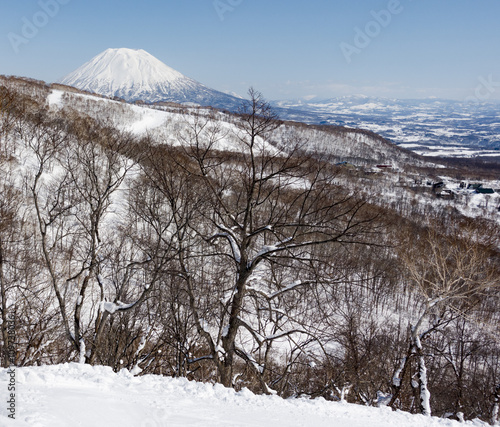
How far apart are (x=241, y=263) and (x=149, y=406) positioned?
2487 mm

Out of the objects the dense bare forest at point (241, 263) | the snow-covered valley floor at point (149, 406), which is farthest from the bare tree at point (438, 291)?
the snow-covered valley floor at point (149, 406)

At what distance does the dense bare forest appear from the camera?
18.3 feet

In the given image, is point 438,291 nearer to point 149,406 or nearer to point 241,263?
point 241,263

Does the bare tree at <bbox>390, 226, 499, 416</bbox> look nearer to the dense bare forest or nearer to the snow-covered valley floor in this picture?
the dense bare forest

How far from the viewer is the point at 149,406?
12.3ft

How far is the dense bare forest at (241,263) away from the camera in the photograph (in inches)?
219

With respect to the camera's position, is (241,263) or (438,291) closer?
(241,263)

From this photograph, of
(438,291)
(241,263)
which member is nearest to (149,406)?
(241,263)

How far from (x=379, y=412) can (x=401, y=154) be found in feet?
426


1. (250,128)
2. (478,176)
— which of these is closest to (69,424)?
(250,128)

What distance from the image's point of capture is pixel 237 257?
5.58 metres

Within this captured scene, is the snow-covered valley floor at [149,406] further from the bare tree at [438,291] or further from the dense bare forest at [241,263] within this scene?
the bare tree at [438,291]

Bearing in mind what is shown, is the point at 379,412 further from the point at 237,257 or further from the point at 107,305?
the point at 107,305

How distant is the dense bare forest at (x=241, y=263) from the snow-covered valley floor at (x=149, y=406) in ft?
3.42
